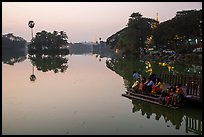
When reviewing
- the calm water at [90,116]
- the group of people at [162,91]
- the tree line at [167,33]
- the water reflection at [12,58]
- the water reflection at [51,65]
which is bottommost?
the calm water at [90,116]

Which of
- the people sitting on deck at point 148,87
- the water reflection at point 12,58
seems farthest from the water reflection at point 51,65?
the people sitting on deck at point 148,87

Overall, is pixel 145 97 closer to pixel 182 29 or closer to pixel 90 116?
pixel 90 116

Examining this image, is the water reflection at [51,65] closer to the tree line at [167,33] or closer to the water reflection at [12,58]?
the water reflection at [12,58]

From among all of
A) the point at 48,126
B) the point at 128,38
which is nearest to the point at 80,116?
the point at 48,126

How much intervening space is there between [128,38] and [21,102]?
49193mm

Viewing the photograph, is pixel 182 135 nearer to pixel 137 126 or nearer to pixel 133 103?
pixel 137 126

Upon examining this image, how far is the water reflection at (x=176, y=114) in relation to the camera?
1130 cm

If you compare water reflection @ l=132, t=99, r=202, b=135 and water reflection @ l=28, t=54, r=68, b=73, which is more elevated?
water reflection @ l=28, t=54, r=68, b=73

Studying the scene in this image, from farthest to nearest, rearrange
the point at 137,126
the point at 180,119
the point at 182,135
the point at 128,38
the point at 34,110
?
the point at 128,38 < the point at 34,110 < the point at 180,119 < the point at 137,126 < the point at 182,135

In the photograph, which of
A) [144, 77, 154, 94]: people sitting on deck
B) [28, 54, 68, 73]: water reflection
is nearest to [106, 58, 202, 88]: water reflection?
[144, 77, 154, 94]: people sitting on deck

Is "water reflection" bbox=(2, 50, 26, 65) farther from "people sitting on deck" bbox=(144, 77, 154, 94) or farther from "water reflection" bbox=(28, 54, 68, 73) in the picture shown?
"people sitting on deck" bbox=(144, 77, 154, 94)

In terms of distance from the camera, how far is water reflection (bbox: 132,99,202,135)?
A: 37.1 feet

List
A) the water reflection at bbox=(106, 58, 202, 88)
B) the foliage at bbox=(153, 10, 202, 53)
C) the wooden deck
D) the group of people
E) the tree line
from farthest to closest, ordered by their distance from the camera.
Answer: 1. the tree line
2. the foliage at bbox=(153, 10, 202, 53)
3. the water reflection at bbox=(106, 58, 202, 88)
4. the wooden deck
5. the group of people

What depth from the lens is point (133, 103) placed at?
50.7 feet
